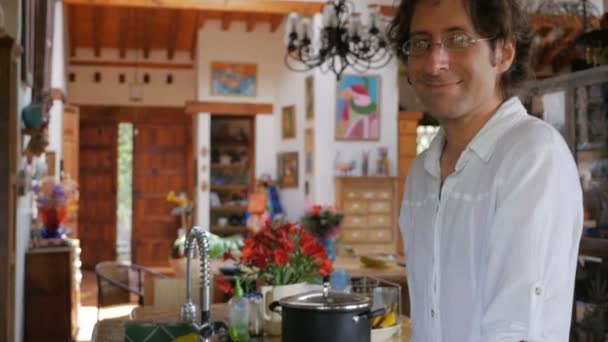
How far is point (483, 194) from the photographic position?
1.32 meters

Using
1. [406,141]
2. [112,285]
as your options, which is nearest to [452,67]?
[112,285]

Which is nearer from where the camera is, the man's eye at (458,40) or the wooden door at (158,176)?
the man's eye at (458,40)

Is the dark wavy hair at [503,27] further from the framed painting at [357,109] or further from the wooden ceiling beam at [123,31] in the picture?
the wooden ceiling beam at [123,31]

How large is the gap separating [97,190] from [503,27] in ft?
42.1

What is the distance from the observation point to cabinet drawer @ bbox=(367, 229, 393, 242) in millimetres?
10609

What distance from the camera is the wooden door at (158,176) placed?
13555 mm

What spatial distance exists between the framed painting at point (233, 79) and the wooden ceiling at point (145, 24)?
623 millimetres

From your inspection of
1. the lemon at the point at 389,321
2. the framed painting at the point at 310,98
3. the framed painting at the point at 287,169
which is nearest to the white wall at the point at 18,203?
the lemon at the point at 389,321

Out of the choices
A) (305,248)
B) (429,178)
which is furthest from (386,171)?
(429,178)

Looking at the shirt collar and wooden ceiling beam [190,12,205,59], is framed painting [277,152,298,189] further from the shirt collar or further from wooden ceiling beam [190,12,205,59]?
the shirt collar

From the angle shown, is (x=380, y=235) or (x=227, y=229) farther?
(x=227, y=229)

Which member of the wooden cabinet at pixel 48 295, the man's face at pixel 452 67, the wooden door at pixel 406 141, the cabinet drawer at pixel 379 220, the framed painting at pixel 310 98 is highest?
the framed painting at pixel 310 98

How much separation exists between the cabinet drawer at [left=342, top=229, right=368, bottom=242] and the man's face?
9.06 metres

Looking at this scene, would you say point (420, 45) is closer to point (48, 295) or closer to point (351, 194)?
point (48, 295)
